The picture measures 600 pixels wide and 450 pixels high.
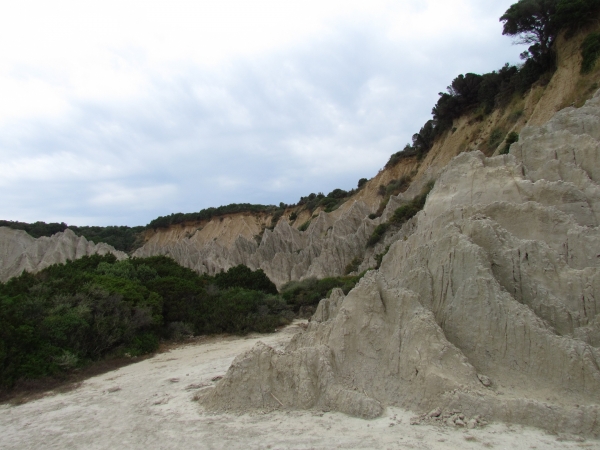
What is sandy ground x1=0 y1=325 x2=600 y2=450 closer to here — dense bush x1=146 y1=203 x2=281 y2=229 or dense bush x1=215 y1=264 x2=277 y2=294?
dense bush x1=215 y1=264 x2=277 y2=294

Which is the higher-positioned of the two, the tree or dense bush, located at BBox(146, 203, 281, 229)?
the tree

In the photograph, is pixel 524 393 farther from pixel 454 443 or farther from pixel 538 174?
pixel 538 174

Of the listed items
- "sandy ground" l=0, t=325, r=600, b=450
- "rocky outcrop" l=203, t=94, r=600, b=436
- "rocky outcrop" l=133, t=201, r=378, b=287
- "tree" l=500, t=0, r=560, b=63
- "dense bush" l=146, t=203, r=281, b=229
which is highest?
"tree" l=500, t=0, r=560, b=63

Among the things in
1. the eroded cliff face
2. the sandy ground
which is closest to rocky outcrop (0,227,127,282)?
the eroded cliff face

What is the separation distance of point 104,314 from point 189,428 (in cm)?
898

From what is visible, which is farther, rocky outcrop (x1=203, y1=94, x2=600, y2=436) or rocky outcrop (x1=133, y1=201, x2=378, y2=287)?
rocky outcrop (x1=133, y1=201, x2=378, y2=287)

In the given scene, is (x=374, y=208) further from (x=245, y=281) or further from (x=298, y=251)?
(x=245, y=281)

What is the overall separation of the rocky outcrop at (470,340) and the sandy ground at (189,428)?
0.35 metres

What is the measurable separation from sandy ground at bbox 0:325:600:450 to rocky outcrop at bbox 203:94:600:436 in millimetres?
349

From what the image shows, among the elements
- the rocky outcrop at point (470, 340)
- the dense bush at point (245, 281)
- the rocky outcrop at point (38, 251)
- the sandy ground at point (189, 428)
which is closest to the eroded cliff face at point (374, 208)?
the dense bush at point (245, 281)

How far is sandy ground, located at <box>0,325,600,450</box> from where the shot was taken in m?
6.10

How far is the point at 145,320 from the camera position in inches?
615

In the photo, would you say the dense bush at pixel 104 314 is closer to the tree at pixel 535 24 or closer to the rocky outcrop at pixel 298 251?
the rocky outcrop at pixel 298 251

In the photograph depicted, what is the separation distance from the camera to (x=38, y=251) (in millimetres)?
39531
